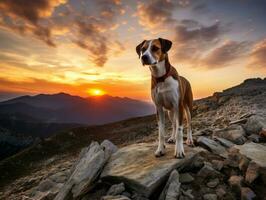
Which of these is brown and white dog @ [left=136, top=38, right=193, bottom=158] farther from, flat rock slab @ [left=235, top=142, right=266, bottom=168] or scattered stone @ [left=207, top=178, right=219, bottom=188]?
flat rock slab @ [left=235, top=142, right=266, bottom=168]

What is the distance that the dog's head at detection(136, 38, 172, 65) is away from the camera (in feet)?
29.4

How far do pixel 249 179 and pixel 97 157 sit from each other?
5.32 m

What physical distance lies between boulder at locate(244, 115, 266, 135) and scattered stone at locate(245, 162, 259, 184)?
4524 mm

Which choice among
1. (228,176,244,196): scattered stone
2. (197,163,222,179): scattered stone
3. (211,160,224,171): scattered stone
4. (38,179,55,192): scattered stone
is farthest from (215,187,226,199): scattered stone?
(38,179,55,192): scattered stone

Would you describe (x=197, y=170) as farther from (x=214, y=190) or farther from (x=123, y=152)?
(x=123, y=152)

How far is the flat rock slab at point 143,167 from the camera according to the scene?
8523mm

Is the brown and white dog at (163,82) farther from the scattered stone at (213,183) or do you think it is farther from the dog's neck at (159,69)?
the scattered stone at (213,183)

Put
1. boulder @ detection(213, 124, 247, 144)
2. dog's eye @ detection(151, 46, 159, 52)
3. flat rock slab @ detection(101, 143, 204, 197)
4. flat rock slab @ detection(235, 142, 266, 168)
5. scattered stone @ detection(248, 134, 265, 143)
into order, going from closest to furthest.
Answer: flat rock slab @ detection(101, 143, 204, 197) → flat rock slab @ detection(235, 142, 266, 168) → dog's eye @ detection(151, 46, 159, 52) → scattered stone @ detection(248, 134, 265, 143) → boulder @ detection(213, 124, 247, 144)

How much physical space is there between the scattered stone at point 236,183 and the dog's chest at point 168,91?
3.01 meters

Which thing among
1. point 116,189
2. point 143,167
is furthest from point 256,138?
point 116,189

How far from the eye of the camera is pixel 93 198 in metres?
9.12

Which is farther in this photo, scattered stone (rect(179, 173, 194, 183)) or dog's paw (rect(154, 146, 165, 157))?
dog's paw (rect(154, 146, 165, 157))

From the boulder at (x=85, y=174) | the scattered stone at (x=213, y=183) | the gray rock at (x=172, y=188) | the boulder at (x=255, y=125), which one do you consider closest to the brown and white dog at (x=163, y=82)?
the gray rock at (x=172, y=188)

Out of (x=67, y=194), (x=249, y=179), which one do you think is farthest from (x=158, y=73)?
(x=67, y=194)
